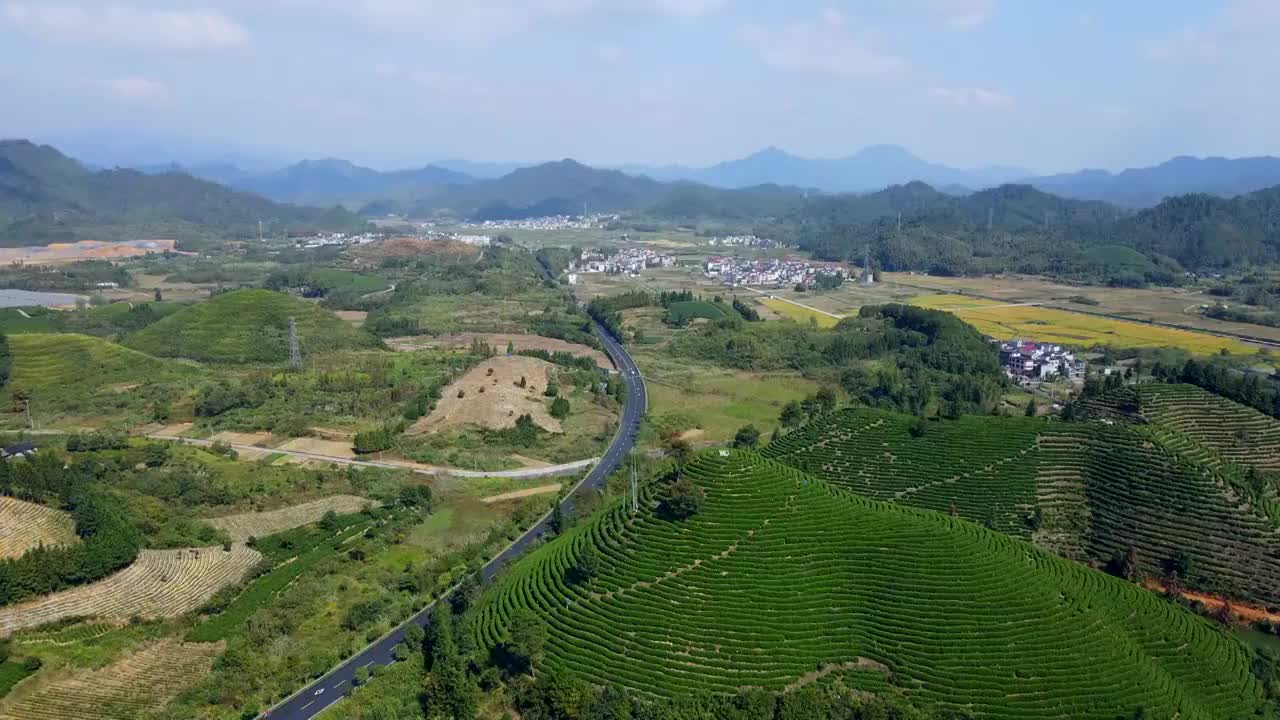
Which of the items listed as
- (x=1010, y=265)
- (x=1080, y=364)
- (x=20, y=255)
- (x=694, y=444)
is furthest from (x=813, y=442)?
(x=20, y=255)

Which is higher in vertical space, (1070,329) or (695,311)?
(695,311)

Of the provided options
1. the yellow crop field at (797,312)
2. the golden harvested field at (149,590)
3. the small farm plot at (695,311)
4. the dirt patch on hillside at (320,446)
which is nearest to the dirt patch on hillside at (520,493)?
the dirt patch on hillside at (320,446)

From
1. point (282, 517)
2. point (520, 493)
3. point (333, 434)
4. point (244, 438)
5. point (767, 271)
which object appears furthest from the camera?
point (767, 271)

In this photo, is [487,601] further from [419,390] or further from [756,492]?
[419,390]

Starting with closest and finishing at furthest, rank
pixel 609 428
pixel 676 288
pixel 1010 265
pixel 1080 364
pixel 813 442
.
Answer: pixel 813 442 → pixel 609 428 → pixel 1080 364 → pixel 676 288 → pixel 1010 265

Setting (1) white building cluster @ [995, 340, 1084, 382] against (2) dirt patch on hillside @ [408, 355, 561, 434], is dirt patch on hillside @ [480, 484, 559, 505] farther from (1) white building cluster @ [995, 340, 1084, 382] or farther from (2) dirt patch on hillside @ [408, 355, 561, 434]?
(1) white building cluster @ [995, 340, 1084, 382]

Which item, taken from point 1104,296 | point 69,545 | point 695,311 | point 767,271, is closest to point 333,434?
point 69,545

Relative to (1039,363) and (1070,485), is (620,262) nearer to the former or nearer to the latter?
(1039,363)
